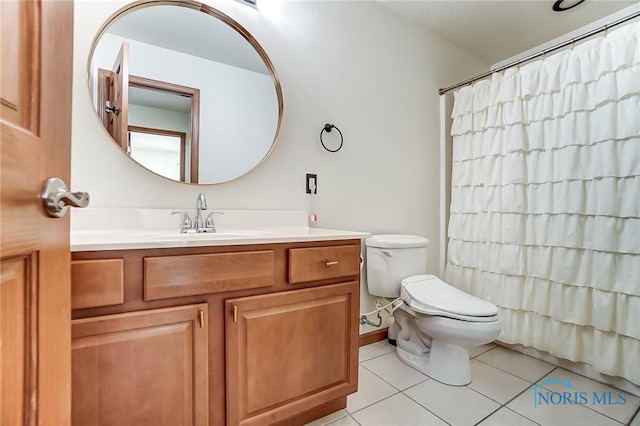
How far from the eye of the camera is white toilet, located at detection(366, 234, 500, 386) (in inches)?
56.6

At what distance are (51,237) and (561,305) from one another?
2271 mm

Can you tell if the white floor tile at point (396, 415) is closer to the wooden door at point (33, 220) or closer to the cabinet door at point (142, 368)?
the cabinet door at point (142, 368)

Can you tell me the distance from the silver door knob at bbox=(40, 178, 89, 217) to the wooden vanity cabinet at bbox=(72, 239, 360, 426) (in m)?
0.34

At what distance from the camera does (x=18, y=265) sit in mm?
447

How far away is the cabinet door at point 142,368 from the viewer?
0.80 metres

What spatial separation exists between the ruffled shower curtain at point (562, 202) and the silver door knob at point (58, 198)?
7.07ft

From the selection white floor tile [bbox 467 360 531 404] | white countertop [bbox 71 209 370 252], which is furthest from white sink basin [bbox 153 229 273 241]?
white floor tile [bbox 467 360 531 404]

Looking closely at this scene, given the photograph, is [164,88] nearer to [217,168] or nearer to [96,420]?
[217,168]

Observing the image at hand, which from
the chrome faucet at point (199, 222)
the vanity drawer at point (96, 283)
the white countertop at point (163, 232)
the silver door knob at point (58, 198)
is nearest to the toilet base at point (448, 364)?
the white countertop at point (163, 232)

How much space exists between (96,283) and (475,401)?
1688 millimetres

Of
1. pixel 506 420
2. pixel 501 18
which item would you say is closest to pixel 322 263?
pixel 506 420

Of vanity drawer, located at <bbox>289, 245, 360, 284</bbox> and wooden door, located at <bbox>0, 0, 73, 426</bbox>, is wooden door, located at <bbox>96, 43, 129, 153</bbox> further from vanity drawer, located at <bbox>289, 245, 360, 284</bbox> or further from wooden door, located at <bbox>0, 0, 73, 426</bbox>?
vanity drawer, located at <bbox>289, 245, 360, 284</bbox>

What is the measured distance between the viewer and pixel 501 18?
6.91ft

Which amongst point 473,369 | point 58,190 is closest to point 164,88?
point 58,190
